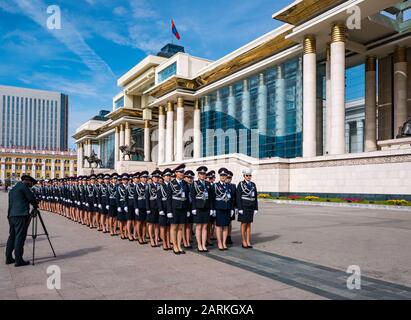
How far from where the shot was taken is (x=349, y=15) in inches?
952

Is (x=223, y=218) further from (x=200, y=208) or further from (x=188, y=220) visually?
(x=188, y=220)

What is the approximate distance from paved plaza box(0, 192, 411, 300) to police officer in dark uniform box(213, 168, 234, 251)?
383 mm

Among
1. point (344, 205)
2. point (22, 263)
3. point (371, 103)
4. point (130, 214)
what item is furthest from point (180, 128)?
point (22, 263)

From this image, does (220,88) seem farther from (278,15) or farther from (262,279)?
(262,279)

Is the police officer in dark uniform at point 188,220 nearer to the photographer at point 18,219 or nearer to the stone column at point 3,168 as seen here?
the photographer at point 18,219

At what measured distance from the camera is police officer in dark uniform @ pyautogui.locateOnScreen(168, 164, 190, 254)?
8.21 meters

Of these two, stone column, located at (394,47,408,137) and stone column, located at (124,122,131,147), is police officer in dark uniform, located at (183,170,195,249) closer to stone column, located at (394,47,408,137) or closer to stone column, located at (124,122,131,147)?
stone column, located at (394,47,408,137)

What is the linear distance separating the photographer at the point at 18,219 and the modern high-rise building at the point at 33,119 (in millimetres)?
138361

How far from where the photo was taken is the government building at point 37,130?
113m

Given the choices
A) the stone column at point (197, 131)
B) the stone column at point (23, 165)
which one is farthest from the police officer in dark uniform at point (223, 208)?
the stone column at point (23, 165)

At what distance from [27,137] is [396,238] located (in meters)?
152

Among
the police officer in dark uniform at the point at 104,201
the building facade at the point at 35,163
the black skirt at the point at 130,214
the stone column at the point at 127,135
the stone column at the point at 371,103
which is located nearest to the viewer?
the black skirt at the point at 130,214

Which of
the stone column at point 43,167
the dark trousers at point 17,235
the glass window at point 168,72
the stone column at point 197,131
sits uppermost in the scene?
the glass window at point 168,72

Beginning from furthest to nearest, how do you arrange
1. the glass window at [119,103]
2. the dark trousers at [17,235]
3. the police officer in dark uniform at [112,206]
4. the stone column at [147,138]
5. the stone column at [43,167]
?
1. the stone column at [43,167]
2. the glass window at [119,103]
3. the stone column at [147,138]
4. the police officer in dark uniform at [112,206]
5. the dark trousers at [17,235]
